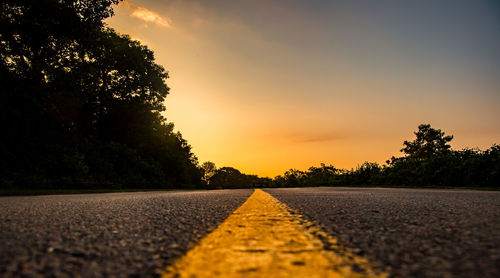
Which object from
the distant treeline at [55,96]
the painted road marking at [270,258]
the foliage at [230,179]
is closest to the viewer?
the painted road marking at [270,258]

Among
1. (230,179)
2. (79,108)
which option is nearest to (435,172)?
(79,108)

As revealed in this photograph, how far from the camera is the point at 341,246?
1714mm

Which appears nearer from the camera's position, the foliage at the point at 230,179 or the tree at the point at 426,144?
the tree at the point at 426,144

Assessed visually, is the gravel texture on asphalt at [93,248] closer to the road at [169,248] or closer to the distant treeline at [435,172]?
the road at [169,248]

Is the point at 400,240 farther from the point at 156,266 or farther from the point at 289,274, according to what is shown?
the point at 156,266

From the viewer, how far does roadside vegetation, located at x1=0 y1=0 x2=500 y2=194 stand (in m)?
17.0

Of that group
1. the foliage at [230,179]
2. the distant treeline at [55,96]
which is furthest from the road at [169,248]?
the foliage at [230,179]

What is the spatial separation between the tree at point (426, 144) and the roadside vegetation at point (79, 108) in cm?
3796

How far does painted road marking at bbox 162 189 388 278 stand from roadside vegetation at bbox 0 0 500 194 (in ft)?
42.1

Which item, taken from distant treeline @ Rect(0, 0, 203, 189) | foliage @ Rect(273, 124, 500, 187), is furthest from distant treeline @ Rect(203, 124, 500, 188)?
distant treeline @ Rect(0, 0, 203, 189)

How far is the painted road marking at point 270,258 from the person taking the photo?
3.90ft

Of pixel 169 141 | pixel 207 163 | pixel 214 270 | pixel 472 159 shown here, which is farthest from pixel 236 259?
pixel 207 163

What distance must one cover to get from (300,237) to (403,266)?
0.80 meters

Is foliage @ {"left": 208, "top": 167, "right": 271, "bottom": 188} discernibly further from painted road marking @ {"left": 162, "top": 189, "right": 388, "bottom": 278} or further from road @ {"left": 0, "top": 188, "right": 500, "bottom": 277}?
painted road marking @ {"left": 162, "top": 189, "right": 388, "bottom": 278}
